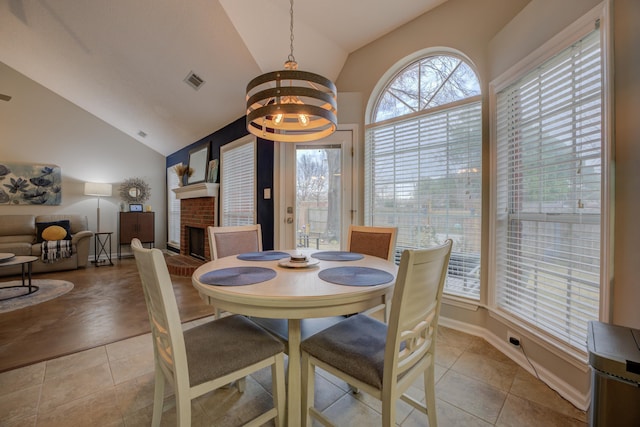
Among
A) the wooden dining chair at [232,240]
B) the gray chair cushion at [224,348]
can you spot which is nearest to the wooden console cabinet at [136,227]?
the wooden dining chair at [232,240]

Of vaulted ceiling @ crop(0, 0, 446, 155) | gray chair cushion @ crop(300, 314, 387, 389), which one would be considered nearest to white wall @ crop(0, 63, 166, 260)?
vaulted ceiling @ crop(0, 0, 446, 155)

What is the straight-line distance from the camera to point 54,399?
4.97ft

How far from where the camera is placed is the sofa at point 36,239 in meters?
4.12

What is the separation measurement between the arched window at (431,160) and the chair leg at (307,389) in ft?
5.58

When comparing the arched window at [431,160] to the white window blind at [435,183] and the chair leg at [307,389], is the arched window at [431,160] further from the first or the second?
the chair leg at [307,389]

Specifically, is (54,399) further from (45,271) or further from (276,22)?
(45,271)

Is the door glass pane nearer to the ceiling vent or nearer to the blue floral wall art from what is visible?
the ceiling vent

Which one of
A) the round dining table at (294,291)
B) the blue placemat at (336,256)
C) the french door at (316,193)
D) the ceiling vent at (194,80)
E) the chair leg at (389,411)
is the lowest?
the chair leg at (389,411)

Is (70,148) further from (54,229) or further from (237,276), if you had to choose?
(237,276)

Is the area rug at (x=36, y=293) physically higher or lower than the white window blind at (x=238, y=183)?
lower

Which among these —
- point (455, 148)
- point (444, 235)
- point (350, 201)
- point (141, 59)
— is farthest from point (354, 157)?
point (141, 59)

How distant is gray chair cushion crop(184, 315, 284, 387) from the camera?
1058mm

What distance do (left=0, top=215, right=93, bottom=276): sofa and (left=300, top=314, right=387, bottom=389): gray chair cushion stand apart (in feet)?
16.9

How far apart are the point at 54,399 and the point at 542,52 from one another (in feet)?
11.4
